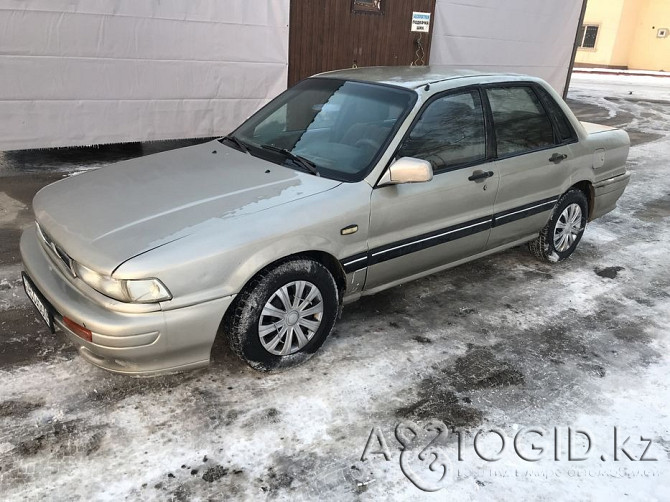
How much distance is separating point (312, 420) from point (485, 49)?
30.8 feet

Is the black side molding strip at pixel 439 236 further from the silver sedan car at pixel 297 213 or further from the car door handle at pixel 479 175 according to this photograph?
the car door handle at pixel 479 175

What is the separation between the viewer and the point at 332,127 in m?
3.72

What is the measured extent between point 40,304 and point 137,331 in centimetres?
74

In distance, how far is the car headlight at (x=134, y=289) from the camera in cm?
259

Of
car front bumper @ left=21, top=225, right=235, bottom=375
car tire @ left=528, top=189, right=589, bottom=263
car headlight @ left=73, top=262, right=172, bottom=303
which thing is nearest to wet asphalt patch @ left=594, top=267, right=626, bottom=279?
car tire @ left=528, top=189, right=589, bottom=263

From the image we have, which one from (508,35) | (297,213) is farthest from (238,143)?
(508,35)

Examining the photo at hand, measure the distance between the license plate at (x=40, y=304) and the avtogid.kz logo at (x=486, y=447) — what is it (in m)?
1.72

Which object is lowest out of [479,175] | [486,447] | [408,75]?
[486,447]

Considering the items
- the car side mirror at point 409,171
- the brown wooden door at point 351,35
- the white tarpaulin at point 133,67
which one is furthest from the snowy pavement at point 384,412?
the brown wooden door at point 351,35

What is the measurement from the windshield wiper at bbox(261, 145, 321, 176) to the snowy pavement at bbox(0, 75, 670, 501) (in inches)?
42.8

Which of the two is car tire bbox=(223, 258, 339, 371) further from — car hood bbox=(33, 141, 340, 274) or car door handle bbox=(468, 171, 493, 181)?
car door handle bbox=(468, 171, 493, 181)

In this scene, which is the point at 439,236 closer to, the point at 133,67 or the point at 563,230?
the point at 563,230

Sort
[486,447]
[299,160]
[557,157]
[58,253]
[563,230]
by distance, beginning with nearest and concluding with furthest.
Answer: [486,447] → [58,253] → [299,160] → [557,157] → [563,230]

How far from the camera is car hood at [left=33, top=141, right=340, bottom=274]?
8.97 ft
